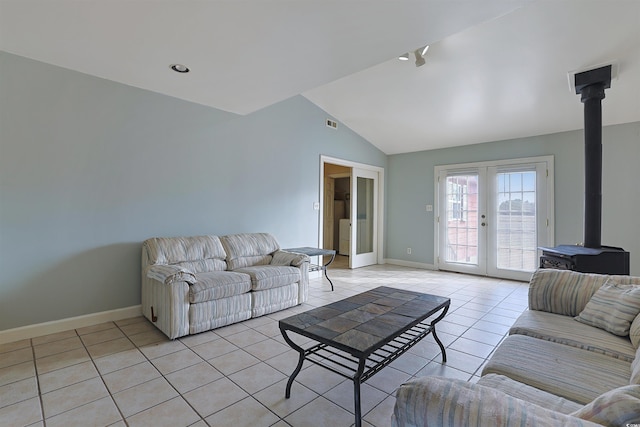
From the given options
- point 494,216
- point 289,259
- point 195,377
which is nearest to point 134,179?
point 289,259

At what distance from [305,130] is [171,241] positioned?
274 cm

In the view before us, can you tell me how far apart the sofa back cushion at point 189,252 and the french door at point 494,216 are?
425 centimetres

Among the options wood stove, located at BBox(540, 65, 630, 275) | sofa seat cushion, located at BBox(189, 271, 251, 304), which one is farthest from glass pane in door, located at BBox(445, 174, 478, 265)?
sofa seat cushion, located at BBox(189, 271, 251, 304)

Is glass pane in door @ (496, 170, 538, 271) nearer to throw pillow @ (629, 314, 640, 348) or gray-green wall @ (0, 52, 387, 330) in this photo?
throw pillow @ (629, 314, 640, 348)

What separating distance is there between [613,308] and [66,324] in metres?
4.35

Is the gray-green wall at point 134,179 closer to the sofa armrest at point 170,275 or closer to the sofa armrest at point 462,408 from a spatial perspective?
the sofa armrest at point 170,275

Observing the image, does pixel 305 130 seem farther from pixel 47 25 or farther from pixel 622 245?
pixel 622 245

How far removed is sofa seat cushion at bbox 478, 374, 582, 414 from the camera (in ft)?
3.63

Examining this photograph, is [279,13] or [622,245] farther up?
[279,13]

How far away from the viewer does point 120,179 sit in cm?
313

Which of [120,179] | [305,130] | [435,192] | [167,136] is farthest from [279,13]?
[435,192]

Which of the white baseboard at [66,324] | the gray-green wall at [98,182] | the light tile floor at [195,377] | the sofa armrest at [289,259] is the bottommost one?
the light tile floor at [195,377]

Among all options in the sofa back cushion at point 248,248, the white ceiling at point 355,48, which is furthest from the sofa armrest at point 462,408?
the sofa back cushion at point 248,248

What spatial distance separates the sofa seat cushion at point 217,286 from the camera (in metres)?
2.74
